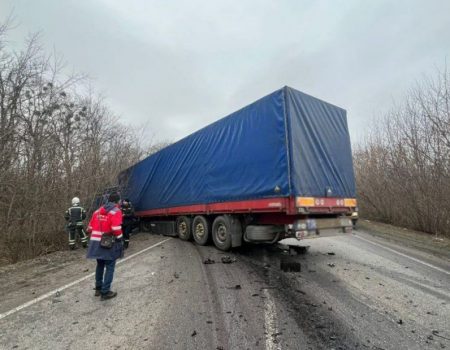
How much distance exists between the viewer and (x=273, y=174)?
22.5ft

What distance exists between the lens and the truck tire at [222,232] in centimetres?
832

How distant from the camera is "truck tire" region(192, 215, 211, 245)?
9492mm

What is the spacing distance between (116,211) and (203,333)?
2.65m

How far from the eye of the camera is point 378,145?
19.3 meters

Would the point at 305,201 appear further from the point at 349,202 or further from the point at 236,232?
the point at 236,232

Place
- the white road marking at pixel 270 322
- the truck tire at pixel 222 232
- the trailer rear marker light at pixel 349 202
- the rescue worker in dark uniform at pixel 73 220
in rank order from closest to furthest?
the white road marking at pixel 270 322
the trailer rear marker light at pixel 349 202
the truck tire at pixel 222 232
the rescue worker in dark uniform at pixel 73 220

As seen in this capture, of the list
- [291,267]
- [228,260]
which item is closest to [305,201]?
[291,267]

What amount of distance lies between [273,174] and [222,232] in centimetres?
275

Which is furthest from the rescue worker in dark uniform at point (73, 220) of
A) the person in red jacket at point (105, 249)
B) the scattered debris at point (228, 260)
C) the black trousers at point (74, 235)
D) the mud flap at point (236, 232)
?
the person in red jacket at point (105, 249)

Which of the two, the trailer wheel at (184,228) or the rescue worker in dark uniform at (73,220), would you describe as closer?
the trailer wheel at (184,228)

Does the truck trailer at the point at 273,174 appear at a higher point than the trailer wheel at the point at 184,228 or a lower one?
higher

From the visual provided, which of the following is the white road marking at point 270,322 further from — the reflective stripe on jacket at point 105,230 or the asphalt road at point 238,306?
the reflective stripe on jacket at point 105,230

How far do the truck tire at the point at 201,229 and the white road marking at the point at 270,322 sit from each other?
4734 millimetres

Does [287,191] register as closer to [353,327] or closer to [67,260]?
[353,327]
